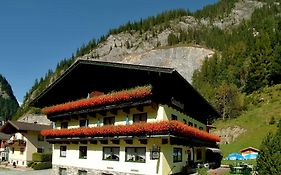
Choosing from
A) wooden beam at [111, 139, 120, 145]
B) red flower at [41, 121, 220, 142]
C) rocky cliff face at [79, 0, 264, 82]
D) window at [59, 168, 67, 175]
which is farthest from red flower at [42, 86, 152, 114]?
rocky cliff face at [79, 0, 264, 82]

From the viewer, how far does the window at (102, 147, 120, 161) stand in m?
27.1

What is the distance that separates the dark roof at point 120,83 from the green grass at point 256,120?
22.9 metres

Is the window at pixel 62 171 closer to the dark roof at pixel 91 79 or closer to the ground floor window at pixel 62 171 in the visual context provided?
the ground floor window at pixel 62 171

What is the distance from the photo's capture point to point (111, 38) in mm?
190000

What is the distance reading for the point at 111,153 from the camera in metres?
27.7

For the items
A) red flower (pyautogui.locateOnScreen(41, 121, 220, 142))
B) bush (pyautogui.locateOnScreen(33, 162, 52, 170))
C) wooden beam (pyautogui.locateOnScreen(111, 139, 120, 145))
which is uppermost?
red flower (pyautogui.locateOnScreen(41, 121, 220, 142))

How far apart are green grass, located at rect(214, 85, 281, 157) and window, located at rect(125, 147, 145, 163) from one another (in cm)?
2854

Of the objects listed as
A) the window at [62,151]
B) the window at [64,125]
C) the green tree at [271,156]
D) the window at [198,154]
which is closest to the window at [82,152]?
the window at [62,151]

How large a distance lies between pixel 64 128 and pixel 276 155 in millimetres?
23397

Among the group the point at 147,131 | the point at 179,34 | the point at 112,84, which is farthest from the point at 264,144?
the point at 179,34

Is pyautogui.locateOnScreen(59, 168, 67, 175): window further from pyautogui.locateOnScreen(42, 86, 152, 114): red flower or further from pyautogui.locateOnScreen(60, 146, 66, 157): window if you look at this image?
pyautogui.locateOnScreen(42, 86, 152, 114): red flower

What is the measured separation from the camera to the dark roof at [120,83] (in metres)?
24.4

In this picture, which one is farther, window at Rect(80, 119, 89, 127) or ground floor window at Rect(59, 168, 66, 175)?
ground floor window at Rect(59, 168, 66, 175)

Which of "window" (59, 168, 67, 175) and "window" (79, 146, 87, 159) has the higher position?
"window" (79, 146, 87, 159)
